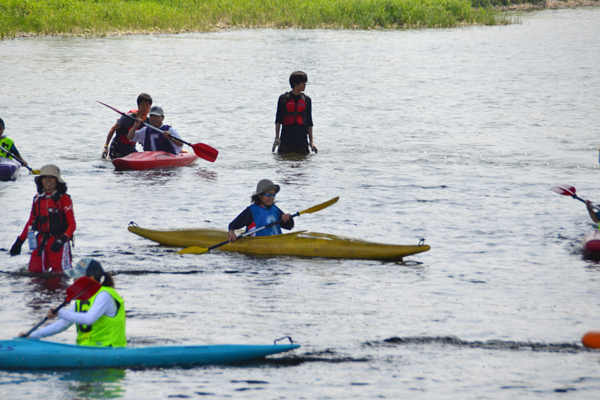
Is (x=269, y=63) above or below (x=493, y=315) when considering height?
above

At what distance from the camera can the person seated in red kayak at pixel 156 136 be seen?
10.9 metres

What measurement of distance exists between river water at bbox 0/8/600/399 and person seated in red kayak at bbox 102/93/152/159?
A: 0.37m

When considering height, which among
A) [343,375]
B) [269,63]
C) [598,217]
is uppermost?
[269,63]

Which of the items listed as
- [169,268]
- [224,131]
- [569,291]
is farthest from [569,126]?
[169,268]

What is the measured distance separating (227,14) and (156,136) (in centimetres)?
2462

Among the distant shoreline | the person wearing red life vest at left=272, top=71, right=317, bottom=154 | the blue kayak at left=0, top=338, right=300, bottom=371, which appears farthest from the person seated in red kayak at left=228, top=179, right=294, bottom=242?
the distant shoreline

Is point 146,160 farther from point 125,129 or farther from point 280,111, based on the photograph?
point 280,111

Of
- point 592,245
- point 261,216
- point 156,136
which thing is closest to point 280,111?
point 156,136

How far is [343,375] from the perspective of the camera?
5297mm

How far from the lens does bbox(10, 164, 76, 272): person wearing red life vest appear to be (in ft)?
21.1

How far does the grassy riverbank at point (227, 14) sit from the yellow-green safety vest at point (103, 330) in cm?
2824

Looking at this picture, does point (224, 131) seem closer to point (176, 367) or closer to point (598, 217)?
point (598, 217)

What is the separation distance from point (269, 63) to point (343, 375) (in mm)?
22598

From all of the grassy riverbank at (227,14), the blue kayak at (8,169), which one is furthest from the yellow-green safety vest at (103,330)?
the grassy riverbank at (227,14)
